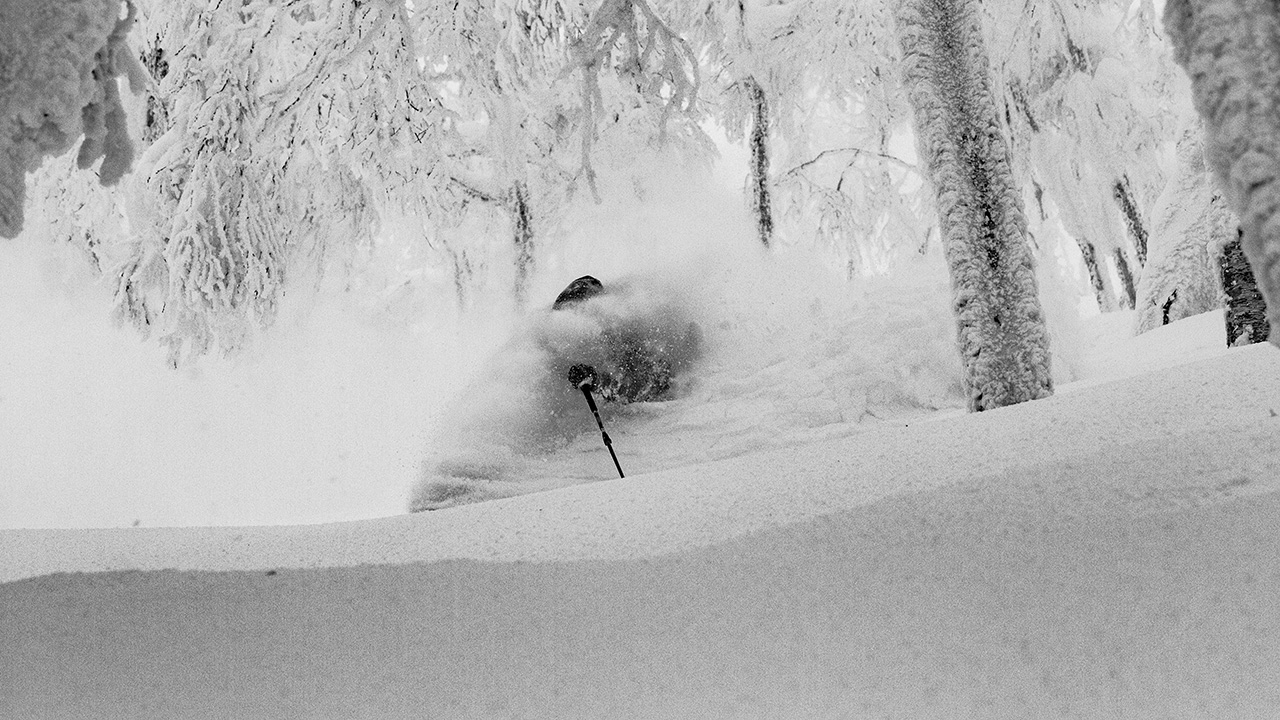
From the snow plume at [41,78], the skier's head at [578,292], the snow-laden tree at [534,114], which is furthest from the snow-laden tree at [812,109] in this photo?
the snow plume at [41,78]

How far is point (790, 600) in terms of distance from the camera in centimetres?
197

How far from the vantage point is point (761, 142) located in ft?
31.3

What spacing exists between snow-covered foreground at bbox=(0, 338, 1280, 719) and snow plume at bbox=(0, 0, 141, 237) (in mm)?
1055

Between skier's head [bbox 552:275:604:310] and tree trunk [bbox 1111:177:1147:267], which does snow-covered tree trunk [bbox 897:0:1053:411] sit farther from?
tree trunk [bbox 1111:177:1147:267]

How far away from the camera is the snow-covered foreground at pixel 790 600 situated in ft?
5.57

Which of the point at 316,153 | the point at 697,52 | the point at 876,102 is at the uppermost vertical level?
the point at 697,52

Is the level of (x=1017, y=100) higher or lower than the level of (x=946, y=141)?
higher

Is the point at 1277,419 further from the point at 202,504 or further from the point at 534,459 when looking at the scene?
the point at 202,504

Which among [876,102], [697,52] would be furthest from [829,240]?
[697,52]

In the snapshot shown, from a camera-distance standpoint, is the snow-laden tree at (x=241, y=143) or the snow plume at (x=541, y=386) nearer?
the snow-laden tree at (x=241, y=143)

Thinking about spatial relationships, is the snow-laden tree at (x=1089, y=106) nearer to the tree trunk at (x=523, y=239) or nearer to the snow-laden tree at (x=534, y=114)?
the snow-laden tree at (x=534, y=114)

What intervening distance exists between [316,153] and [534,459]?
3022 mm

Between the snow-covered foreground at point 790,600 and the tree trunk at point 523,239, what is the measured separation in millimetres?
7542

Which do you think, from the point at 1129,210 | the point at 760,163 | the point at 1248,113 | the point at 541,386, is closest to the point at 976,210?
the point at 1248,113
